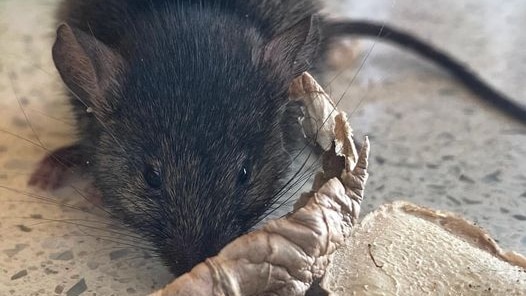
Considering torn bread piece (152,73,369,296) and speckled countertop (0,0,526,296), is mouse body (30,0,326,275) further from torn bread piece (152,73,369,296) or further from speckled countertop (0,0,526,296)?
torn bread piece (152,73,369,296)

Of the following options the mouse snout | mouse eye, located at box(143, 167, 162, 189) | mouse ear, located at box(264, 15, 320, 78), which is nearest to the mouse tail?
mouse ear, located at box(264, 15, 320, 78)

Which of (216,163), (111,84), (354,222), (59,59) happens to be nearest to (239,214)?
(216,163)

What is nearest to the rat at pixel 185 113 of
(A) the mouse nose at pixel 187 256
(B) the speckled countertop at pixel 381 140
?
(A) the mouse nose at pixel 187 256

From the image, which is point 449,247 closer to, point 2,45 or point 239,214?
point 239,214

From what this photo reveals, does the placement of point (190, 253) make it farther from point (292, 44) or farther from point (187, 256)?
point (292, 44)

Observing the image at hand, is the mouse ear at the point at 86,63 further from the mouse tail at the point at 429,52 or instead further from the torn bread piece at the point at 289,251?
the mouse tail at the point at 429,52

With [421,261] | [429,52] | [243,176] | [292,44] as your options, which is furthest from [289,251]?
[429,52]
